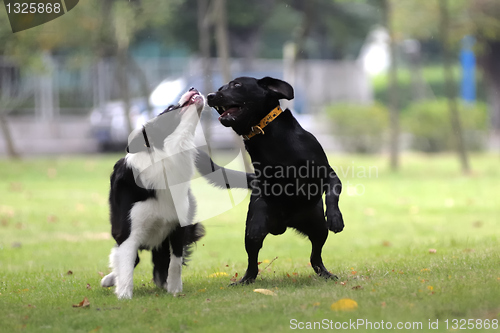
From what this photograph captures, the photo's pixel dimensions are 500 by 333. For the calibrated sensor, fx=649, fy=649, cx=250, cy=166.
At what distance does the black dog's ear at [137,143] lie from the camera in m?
4.90

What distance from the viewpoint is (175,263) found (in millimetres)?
5137

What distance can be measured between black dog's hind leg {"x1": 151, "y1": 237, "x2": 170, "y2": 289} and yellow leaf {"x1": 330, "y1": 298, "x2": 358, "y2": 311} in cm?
166

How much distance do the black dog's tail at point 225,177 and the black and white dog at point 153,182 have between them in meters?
0.27

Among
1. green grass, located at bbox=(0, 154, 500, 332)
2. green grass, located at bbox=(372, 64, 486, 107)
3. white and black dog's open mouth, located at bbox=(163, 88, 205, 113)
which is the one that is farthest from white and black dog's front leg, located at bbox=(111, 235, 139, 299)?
green grass, located at bbox=(372, 64, 486, 107)

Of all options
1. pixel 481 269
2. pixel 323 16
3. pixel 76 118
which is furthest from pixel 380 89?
pixel 481 269

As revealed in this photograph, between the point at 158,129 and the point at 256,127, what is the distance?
739mm

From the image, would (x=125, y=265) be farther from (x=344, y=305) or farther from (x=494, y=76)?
(x=494, y=76)

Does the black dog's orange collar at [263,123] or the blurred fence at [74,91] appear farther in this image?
the blurred fence at [74,91]

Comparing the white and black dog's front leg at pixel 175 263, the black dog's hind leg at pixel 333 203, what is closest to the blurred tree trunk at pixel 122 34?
the white and black dog's front leg at pixel 175 263

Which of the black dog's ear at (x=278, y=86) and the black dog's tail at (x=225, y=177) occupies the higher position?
the black dog's ear at (x=278, y=86)

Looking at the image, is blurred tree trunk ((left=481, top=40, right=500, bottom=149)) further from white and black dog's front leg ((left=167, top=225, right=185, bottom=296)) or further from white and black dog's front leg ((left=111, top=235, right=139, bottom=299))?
white and black dog's front leg ((left=111, top=235, right=139, bottom=299))

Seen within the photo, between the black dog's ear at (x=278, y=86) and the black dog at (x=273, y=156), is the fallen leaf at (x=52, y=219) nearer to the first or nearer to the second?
the black dog at (x=273, y=156)

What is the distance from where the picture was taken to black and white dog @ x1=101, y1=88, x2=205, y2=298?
4.82 metres

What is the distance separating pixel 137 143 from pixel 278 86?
45.6 inches
